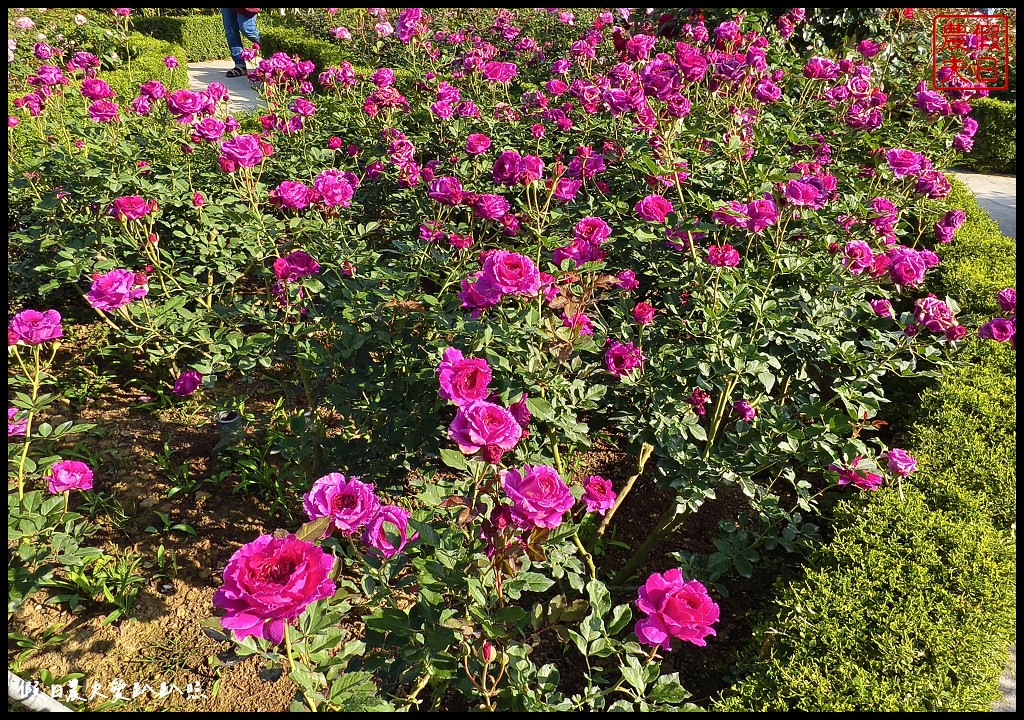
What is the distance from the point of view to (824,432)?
7.61ft

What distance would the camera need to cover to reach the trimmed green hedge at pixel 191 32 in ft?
42.5

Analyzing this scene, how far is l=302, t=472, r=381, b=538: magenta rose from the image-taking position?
55.1 inches

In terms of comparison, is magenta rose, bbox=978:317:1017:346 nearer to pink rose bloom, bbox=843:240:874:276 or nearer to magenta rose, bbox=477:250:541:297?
pink rose bloom, bbox=843:240:874:276

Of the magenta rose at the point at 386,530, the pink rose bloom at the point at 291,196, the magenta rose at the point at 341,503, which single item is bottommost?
the magenta rose at the point at 386,530

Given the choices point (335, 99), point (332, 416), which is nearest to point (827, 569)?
point (332, 416)

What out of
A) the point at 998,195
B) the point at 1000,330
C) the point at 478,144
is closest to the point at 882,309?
the point at 1000,330

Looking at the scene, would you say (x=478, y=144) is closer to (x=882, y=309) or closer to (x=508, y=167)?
(x=508, y=167)

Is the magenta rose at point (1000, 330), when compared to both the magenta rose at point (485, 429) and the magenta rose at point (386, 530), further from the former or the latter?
the magenta rose at point (386, 530)

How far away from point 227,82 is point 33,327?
36.6 ft

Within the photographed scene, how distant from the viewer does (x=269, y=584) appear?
1095 millimetres

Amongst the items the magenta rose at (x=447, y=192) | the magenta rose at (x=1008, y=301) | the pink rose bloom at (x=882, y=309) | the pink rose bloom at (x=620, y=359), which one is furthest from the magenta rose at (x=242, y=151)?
the magenta rose at (x=1008, y=301)

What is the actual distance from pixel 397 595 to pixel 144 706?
955mm

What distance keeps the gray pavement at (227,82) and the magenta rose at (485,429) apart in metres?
8.68

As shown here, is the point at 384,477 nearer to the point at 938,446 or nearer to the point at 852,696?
the point at 852,696
